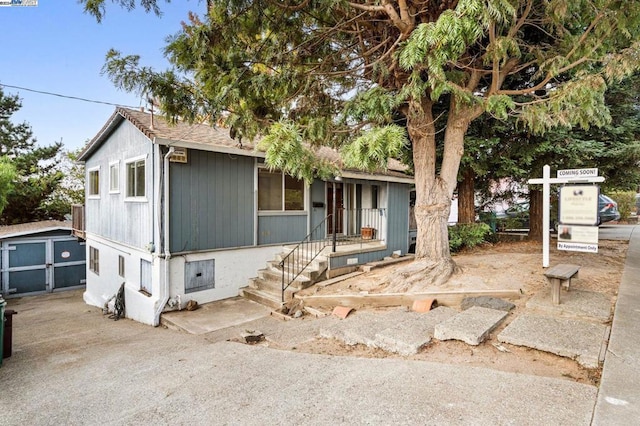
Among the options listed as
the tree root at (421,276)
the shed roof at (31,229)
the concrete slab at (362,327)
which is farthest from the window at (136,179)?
the shed roof at (31,229)

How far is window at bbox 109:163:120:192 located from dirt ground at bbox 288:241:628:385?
261 inches

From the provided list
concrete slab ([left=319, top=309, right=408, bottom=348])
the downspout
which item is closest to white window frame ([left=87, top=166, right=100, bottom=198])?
the downspout

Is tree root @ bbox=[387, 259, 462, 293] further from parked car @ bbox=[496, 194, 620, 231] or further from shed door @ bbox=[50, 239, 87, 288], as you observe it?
shed door @ bbox=[50, 239, 87, 288]

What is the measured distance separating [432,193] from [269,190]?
439 centimetres

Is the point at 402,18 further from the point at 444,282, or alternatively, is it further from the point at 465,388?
the point at 465,388

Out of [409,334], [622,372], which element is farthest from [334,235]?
[622,372]

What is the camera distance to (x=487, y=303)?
5.20m

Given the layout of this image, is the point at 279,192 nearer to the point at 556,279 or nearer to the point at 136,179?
the point at 136,179

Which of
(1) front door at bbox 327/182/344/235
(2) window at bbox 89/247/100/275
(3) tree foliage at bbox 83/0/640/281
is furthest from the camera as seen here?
(2) window at bbox 89/247/100/275

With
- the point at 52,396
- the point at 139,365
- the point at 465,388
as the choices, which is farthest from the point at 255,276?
the point at 465,388

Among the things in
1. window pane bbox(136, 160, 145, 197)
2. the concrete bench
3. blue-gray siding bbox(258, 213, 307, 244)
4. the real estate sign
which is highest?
window pane bbox(136, 160, 145, 197)

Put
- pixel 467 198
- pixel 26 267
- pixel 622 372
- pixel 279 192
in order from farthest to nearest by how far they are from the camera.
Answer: pixel 26 267, pixel 467 198, pixel 279 192, pixel 622 372

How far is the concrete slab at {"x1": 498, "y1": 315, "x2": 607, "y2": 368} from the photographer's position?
136 inches

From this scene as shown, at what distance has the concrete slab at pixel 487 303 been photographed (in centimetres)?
504
